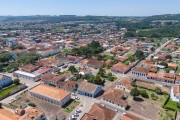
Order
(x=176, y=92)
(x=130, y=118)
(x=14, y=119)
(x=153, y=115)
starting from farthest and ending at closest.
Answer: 1. (x=176, y=92)
2. (x=153, y=115)
3. (x=130, y=118)
4. (x=14, y=119)

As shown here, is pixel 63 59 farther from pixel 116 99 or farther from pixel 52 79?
pixel 116 99

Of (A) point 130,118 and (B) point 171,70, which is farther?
(B) point 171,70

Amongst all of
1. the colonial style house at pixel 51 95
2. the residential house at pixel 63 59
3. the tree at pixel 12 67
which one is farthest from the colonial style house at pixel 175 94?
the tree at pixel 12 67

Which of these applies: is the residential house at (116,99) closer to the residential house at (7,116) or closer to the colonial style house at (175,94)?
the colonial style house at (175,94)

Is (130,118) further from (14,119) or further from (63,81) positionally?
(63,81)

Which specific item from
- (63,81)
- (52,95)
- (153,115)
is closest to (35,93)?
(52,95)

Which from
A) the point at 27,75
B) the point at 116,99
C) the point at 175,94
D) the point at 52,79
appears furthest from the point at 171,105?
the point at 27,75
